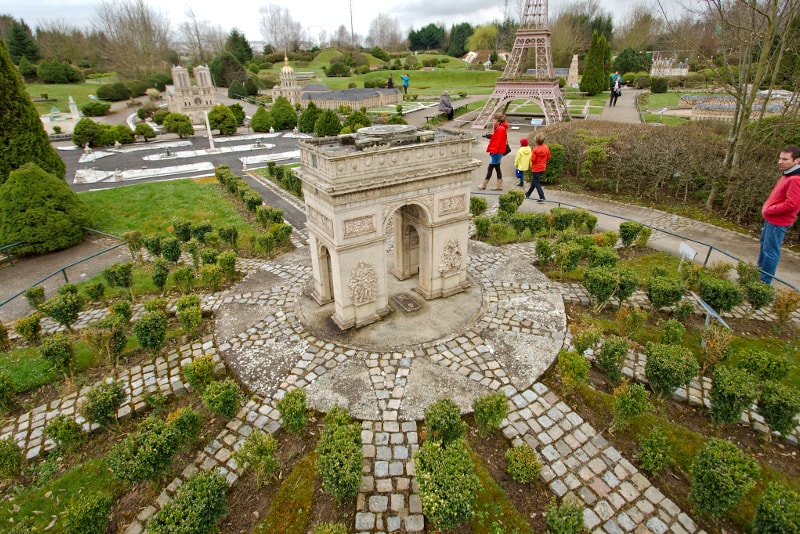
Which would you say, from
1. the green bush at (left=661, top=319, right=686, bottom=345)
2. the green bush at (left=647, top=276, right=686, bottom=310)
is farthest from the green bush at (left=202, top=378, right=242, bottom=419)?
the green bush at (left=647, top=276, right=686, bottom=310)

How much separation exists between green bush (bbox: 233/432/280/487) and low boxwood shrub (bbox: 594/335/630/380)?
264 inches

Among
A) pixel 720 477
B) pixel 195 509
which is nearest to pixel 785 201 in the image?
pixel 720 477

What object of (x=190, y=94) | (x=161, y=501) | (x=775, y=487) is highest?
(x=190, y=94)

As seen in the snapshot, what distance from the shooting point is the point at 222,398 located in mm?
7914

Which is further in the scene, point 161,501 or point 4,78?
point 4,78

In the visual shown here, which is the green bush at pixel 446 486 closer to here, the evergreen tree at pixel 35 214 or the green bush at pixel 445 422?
the green bush at pixel 445 422

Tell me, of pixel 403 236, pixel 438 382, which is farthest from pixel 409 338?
pixel 403 236

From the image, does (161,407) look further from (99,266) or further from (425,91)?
(425,91)

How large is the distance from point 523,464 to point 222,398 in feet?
17.9

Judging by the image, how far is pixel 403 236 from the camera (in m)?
12.6

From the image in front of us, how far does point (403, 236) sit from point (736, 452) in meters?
8.70

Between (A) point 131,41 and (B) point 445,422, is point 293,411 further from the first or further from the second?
(A) point 131,41

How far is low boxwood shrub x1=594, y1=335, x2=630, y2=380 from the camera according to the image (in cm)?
872

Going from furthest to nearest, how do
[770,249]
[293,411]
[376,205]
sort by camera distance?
[770,249] < [376,205] < [293,411]
